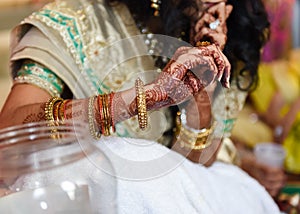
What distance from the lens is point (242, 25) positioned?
783mm

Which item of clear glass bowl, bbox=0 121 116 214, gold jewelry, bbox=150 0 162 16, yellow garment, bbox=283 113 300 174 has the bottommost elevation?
yellow garment, bbox=283 113 300 174

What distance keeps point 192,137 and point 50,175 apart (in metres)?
0.23

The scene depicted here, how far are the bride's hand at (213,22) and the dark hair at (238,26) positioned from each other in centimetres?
2

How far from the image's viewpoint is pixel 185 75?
1.82 ft

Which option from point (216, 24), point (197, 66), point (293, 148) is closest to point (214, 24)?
point (216, 24)

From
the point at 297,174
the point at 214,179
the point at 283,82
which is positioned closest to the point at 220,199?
the point at 214,179

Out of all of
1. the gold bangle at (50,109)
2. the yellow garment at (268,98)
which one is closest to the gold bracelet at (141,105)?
the gold bangle at (50,109)

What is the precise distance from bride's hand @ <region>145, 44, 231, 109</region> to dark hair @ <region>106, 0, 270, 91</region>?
0.19 ft

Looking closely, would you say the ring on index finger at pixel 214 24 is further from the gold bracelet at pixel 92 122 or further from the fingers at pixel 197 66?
the gold bracelet at pixel 92 122

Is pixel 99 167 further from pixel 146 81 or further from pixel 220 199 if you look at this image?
pixel 220 199

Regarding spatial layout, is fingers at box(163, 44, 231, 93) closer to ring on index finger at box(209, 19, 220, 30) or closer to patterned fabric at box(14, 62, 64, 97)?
ring on index finger at box(209, 19, 220, 30)

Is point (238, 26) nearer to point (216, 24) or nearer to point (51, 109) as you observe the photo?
point (216, 24)

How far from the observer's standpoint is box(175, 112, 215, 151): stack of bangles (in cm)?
62

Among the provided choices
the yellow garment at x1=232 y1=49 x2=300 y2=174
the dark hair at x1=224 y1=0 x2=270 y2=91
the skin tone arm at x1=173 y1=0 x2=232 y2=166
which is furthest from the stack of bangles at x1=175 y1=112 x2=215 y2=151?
the yellow garment at x1=232 y1=49 x2=300 y2=174
